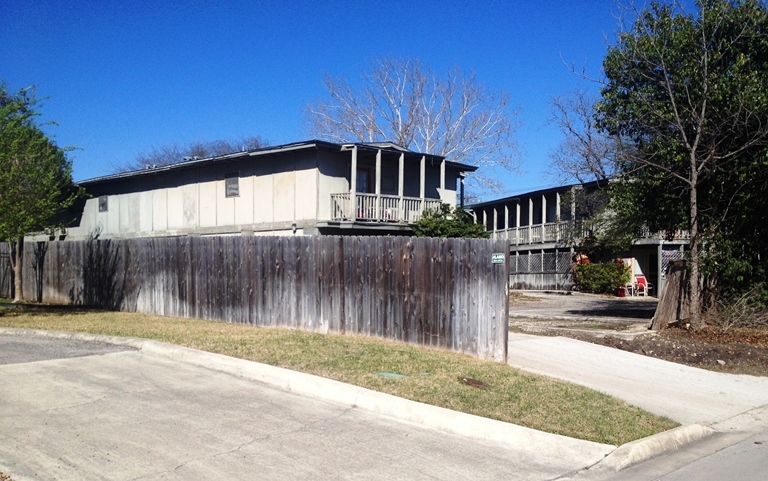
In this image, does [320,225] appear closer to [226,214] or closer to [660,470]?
[226,214]

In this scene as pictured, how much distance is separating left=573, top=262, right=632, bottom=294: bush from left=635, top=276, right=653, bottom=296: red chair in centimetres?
48

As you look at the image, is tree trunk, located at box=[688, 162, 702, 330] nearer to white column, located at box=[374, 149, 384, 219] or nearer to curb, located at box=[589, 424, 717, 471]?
curb, located at box=[589, 424, 717, 471]

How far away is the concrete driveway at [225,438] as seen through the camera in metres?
5.70

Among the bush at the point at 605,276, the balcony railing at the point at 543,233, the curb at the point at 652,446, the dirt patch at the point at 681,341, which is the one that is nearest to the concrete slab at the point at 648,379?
the curb at the point at 652,446

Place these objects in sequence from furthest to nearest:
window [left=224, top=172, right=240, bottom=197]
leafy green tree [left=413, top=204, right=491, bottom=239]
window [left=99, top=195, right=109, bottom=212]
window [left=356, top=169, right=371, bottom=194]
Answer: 1. window [left=99, top=195, right=109, bottom=212]
2. window [left=224, top=172, right=240, bottom=197]
3. window [left=356, top=169, right=371, bottom=194]
4. leafy green tree [left=413, top=204, right=491, bottom=239]

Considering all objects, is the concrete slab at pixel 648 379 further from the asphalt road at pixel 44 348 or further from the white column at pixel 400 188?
the white column at pixel 400 188

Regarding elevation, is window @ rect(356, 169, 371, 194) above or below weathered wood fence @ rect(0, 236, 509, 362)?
above

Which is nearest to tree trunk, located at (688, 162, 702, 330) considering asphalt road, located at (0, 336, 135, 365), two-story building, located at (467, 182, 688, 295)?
asphalt road, located at (0, 336, 135, 365)

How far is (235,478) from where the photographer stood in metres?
5.50

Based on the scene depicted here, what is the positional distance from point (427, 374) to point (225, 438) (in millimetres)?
3493

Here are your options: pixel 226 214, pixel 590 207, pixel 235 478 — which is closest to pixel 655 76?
pixel 235 478

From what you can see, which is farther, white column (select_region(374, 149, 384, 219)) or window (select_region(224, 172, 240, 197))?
window (select_region(224, 172, 240, 197))

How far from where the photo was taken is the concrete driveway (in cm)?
570

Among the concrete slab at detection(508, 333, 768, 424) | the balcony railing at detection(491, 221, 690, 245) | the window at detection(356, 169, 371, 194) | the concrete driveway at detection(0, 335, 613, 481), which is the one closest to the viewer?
the concrete driveway at detection(0, 335, 613, 481)
